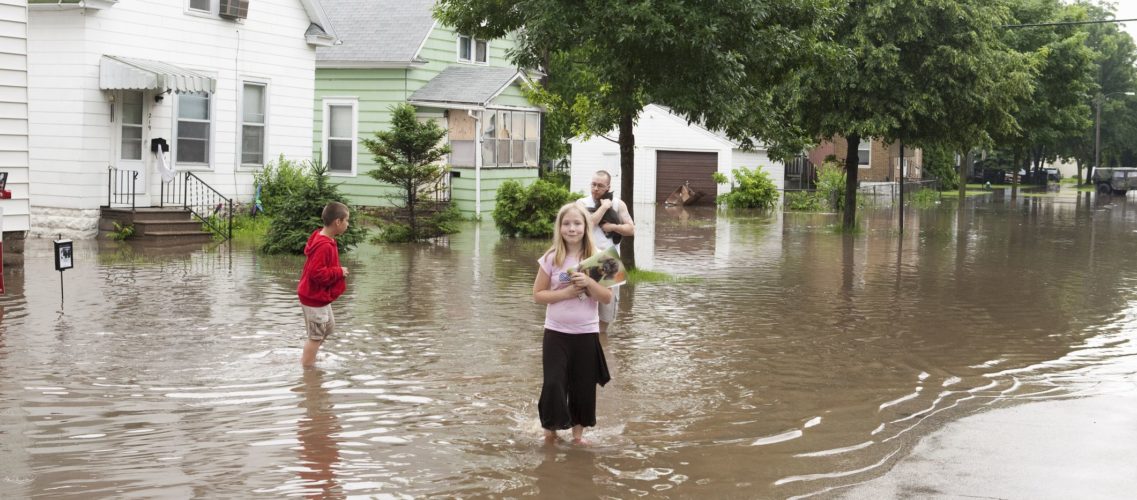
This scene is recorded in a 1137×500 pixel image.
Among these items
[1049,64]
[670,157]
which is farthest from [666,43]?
[1049,64]

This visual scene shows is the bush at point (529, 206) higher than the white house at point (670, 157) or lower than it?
lower

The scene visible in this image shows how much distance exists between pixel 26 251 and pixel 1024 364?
1463cm

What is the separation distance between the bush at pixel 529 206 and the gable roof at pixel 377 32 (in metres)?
6.98

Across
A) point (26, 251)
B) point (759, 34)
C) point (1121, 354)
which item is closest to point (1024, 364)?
point (1121, 354)

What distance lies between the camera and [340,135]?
101ft

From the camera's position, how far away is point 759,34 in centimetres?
1589

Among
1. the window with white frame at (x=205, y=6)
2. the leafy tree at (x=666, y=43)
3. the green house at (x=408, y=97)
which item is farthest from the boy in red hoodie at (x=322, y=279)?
the green house at (x=408, y=97)

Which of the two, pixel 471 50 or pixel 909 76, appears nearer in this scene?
pixel 909 76

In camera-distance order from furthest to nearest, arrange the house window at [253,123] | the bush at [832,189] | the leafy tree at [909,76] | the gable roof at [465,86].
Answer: the bush at [832,189] < the gable roof at [465,86] < the leafy tree at [909,76] < the house window at [253,123]

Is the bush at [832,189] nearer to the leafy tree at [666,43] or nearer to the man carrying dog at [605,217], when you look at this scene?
the leafy tree at [666,43]

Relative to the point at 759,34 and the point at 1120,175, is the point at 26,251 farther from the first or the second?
the point at 1120,175

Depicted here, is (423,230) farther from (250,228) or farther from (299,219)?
(299,219)

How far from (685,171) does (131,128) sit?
2738 centimetres

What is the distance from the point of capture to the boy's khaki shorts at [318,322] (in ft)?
31.5
